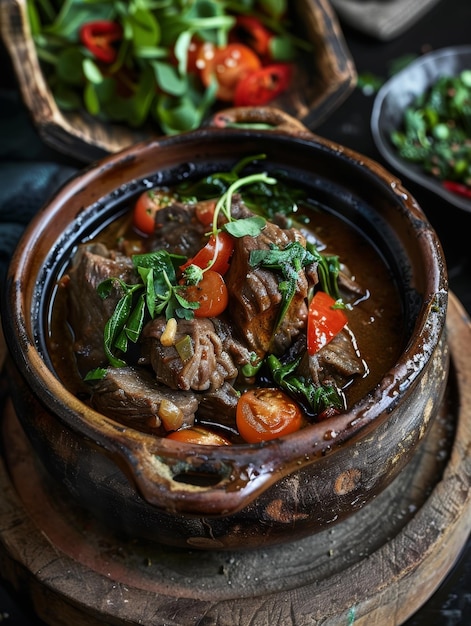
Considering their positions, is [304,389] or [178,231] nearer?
[304,389]

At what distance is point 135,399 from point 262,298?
490 mm

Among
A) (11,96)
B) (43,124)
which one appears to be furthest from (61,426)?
(11,96)

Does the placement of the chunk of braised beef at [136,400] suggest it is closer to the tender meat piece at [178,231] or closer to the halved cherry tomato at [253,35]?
the tender meat piece at [178,231]

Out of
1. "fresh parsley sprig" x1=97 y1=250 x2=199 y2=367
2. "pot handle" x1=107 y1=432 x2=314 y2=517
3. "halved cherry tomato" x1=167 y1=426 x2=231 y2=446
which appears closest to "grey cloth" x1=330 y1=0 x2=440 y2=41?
"fresh parsley sprig" x1=97 y1=250 x2=199 y2=367

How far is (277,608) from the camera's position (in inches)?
101

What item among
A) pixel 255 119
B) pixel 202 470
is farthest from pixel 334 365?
pixel 255 119

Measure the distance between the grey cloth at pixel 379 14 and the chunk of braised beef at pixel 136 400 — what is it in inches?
138

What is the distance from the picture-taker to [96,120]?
460cm

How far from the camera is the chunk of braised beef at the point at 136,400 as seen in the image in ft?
7.94

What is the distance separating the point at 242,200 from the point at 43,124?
5.28 feet

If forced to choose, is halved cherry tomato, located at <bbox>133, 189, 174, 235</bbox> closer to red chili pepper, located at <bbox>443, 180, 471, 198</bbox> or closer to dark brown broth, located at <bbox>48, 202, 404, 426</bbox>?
dark brown broth, located at <bbox>48, 202, 404, 426</bbox>

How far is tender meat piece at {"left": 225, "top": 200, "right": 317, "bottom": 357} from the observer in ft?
8.11

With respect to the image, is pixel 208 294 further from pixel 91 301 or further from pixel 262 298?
pixel 91 301

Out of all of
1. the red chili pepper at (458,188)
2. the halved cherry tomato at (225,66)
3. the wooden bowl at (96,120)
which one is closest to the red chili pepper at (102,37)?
the wooden bowl at (96,120)
